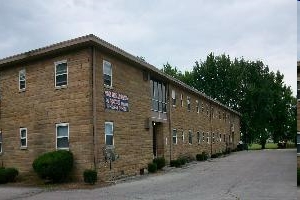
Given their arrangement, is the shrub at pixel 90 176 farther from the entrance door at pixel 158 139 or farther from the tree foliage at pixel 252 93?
the tree foliage at pixel 252 93

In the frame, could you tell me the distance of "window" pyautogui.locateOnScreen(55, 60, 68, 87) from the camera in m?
20.8

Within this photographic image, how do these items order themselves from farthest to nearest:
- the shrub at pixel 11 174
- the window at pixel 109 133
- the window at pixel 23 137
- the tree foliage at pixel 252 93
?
the tree foliage at pixel 252 93
the window at pixel 23 137
the shrub at pixel 11 174
the window at pixel 109 133

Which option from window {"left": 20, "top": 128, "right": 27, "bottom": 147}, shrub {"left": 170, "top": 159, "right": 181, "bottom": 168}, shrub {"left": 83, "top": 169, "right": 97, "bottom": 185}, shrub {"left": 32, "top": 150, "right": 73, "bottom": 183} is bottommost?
shrub {"left": 170, "top": 159, "right": 181, "bottom": 168}

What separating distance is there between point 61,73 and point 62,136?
3050 millimetres

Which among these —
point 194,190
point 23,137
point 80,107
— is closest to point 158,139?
point 23,137

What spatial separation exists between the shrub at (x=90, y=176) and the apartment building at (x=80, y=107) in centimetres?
53

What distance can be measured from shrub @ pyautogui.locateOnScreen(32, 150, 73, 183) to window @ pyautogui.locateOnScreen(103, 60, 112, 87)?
3988 mm

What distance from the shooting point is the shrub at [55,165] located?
1870 cm

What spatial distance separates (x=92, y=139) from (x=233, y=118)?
42706 mm

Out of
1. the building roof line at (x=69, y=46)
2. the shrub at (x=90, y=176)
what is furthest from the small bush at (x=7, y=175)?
the building roof line at (x=69, y=46)

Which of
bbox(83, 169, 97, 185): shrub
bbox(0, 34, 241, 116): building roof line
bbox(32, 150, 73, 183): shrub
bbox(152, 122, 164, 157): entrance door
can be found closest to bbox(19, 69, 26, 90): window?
bbox(0, 34, 241, 116): building roof line

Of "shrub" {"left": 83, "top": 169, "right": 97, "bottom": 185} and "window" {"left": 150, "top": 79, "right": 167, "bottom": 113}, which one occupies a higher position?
"window" {"left": 150, "top": 79, "right": 167, "bottom": 113}

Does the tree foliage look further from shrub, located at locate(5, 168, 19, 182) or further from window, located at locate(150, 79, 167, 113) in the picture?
shrub, located at locate(5, 168, 19, 182)

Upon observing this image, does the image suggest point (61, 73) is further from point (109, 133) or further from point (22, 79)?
point (109, 133)
